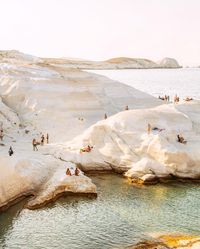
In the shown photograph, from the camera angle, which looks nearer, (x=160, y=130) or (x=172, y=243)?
(x=172, y=243)

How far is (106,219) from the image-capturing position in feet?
112

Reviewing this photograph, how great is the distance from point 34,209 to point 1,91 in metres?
32.7

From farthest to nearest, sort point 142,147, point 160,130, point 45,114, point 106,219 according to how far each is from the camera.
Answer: point 45,114 → point 160,130 → point 142,147 → point 106,219

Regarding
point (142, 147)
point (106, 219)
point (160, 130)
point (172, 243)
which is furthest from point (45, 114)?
point (172, 243)

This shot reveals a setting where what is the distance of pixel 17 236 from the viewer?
31328mm

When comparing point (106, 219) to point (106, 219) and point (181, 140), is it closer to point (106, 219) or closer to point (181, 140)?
point (106, 219)

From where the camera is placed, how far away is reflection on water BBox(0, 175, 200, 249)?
30625 millimetres

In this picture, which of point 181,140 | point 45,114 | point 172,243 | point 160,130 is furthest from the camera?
point 45,114

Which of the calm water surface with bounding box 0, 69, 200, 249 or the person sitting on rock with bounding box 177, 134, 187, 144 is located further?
the person sitting on rock with bounding box 177, 134, 187, 144

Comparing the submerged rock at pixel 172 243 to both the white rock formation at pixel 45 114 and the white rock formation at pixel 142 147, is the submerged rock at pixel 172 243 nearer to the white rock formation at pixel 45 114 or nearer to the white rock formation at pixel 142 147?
the white rock formation at pixel 45 114

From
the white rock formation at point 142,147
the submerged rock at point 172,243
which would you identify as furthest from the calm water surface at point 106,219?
the white rock formation at point 142,147

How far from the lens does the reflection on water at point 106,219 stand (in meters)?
30.6

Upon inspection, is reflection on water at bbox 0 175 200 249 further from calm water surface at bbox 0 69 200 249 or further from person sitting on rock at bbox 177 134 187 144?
person sitting on rock at bbox 177 134 187 144

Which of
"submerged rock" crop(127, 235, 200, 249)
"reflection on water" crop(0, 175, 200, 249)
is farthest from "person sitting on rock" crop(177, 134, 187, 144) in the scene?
"submerged rock" crop(127, 235, 200, 249)
